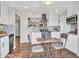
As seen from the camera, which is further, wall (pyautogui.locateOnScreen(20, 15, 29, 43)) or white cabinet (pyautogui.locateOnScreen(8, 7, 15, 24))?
wall (pyautogui.locateOnScreen(20, 15, 29, 43))

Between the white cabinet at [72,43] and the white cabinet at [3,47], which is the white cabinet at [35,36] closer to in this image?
the white cabinet at [72,43]

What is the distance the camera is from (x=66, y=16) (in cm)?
529

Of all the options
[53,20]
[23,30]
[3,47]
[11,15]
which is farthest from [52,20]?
[3,47]

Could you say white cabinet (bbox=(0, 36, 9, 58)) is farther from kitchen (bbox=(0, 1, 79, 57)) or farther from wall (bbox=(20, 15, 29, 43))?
wall (bbox=(20, 15, 29, 43))

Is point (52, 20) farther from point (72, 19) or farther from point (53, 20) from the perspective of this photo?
point (72, 19)

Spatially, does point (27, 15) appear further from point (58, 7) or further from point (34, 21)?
point (58, 7)

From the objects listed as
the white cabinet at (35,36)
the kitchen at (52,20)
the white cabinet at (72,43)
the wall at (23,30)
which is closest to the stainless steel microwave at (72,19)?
the kitchen at (52,20)

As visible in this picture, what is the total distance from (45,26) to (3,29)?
5.84 feet

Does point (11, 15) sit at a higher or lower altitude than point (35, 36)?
higher

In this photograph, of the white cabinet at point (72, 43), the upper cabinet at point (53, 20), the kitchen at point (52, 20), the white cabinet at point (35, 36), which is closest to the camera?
the white cabinet at point (72, 43)

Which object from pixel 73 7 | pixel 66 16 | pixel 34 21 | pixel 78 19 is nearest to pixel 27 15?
pixel 34 21

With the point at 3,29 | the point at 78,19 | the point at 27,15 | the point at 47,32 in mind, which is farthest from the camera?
the point at 27,15

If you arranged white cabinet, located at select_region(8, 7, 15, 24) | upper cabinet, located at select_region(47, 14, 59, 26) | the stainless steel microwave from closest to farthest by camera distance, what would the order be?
the stainless steel microwave, upper cabinet, located at select_region(47, 14, 59, 26), white cabinet, located at select_region(8, 7, 15, 24)

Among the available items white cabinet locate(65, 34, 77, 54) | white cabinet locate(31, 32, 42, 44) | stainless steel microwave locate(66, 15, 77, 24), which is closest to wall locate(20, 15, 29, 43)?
white cabinet locate(31, 32, 42, 44)
